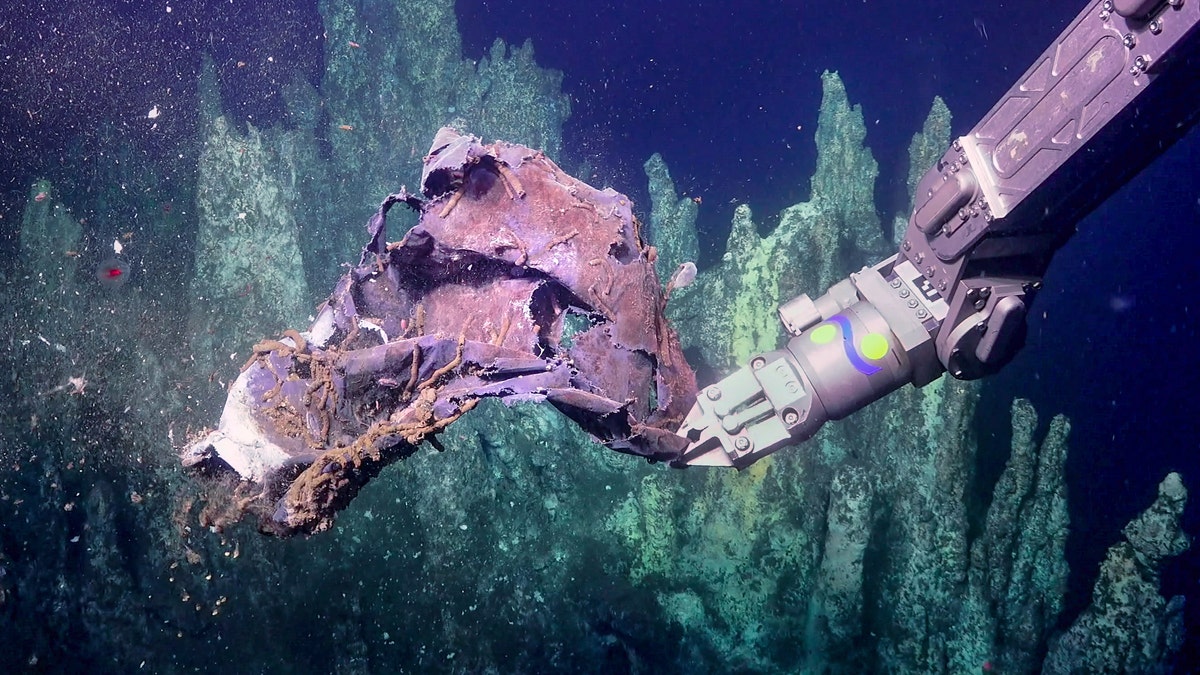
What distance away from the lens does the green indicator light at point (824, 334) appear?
9.73 ft

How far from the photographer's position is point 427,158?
106 inches

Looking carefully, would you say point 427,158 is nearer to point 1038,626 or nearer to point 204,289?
point 204,289

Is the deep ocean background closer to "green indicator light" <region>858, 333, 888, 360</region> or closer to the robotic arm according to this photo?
the robotic arm

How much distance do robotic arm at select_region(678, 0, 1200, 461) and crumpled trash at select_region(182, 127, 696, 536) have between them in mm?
437

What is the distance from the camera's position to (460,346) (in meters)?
2.22

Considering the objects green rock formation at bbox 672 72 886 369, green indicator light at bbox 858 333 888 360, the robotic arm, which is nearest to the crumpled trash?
the robotic arm

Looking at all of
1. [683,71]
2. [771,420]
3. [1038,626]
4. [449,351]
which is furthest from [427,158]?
[683,71]

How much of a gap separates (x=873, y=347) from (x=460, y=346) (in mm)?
1953

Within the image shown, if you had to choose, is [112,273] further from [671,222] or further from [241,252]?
[671,222]

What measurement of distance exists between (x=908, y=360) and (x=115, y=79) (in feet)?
28.7

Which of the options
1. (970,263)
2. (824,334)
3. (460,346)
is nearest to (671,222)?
(824,334)

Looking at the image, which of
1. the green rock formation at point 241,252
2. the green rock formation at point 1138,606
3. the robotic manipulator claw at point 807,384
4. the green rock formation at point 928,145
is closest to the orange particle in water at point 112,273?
the green rock formation at point 241,252

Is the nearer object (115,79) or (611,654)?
(611,654)

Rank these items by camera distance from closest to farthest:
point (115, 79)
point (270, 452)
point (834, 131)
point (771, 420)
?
1. point (270, 452)
2. point (771, 420)
3. point (115, 79)
4. point (834, 131)
